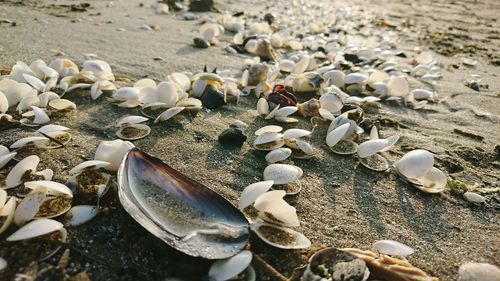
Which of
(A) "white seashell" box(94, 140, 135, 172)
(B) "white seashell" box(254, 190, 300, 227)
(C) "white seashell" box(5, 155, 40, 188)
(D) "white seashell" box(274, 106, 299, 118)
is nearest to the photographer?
(B) "white seashell" box(254, 190, 300, 227)

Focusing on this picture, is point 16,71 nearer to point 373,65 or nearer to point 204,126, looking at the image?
point 204,126

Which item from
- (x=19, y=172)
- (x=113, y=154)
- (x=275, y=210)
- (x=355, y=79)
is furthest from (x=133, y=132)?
(x=355, y=79)

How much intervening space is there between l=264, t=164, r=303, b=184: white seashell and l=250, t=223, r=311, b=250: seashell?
311 mm

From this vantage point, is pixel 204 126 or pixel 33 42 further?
pixel 33 42

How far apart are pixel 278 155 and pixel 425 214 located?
725 mm

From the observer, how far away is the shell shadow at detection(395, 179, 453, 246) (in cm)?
158

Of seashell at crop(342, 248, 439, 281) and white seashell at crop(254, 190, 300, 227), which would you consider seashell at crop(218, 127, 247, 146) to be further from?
seashell at crop(342, 248, 439, 281)

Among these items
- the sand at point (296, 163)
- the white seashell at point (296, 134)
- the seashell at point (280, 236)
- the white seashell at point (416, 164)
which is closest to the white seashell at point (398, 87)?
the sand at point (296, 163)

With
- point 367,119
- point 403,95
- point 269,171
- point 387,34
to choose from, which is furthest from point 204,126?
point 387,34

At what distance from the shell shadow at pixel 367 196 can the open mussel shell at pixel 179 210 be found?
595mm

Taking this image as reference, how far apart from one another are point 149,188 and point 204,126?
80 cm

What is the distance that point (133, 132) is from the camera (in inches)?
82.0

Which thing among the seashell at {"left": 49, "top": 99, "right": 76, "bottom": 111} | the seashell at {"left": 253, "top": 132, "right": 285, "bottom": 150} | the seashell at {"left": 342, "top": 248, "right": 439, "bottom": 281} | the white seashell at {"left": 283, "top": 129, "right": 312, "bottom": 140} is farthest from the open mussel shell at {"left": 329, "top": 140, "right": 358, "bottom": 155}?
the seashell at {"left": 49, "top": 99, "right": 76, "bottom": 111}

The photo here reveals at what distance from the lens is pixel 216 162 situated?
6.35ft
